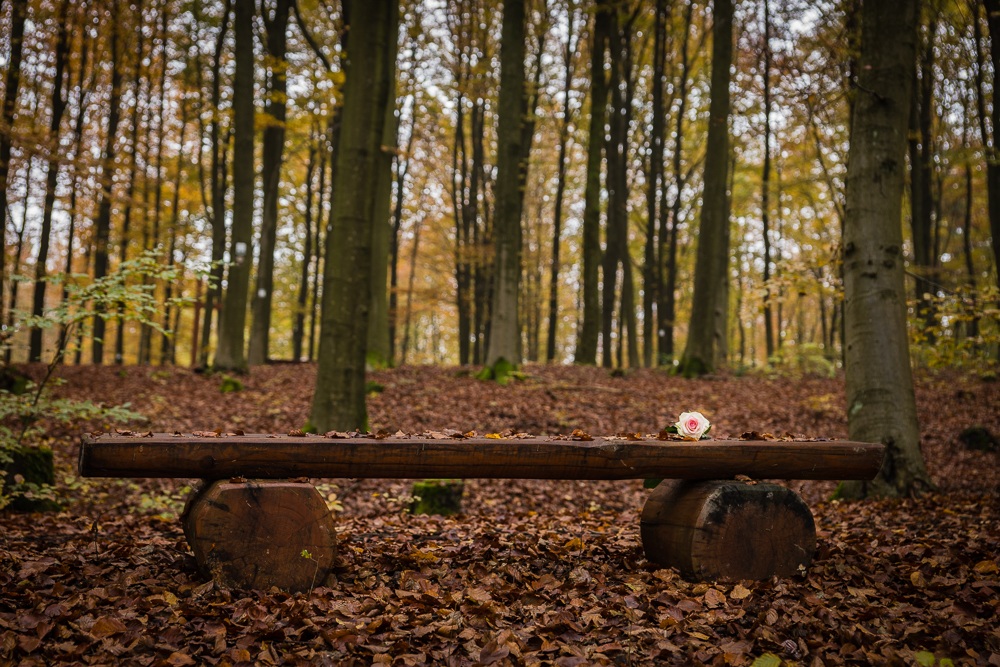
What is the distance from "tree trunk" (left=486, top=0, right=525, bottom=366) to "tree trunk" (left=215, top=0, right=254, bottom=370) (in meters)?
4.99

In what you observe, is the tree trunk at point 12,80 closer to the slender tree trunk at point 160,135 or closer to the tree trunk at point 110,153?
the tree trunk at point 110,153

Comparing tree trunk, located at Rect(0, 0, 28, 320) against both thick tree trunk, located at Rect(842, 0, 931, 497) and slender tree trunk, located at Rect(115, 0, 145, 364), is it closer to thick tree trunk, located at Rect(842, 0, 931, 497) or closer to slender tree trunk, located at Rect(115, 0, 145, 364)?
slender tree trunk, located at Rect(115, 0, 145, 364)

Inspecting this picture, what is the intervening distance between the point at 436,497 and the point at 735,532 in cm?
298

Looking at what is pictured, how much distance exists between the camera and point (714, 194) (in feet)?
38.5

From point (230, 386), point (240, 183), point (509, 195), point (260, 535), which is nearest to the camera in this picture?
point (260, 535)

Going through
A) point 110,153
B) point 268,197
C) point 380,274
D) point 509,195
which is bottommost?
point 380,274

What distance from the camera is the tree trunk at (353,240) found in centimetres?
645

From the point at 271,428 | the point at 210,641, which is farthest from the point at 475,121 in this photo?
the point at 210,641

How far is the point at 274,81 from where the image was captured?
1488 cm

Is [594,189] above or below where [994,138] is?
above

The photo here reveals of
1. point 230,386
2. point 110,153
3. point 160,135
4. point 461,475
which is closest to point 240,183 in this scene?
point 230,386

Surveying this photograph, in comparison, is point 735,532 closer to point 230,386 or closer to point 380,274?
point 230,386

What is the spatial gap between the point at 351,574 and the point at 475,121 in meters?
18.2

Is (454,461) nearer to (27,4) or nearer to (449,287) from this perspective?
(27,4)
